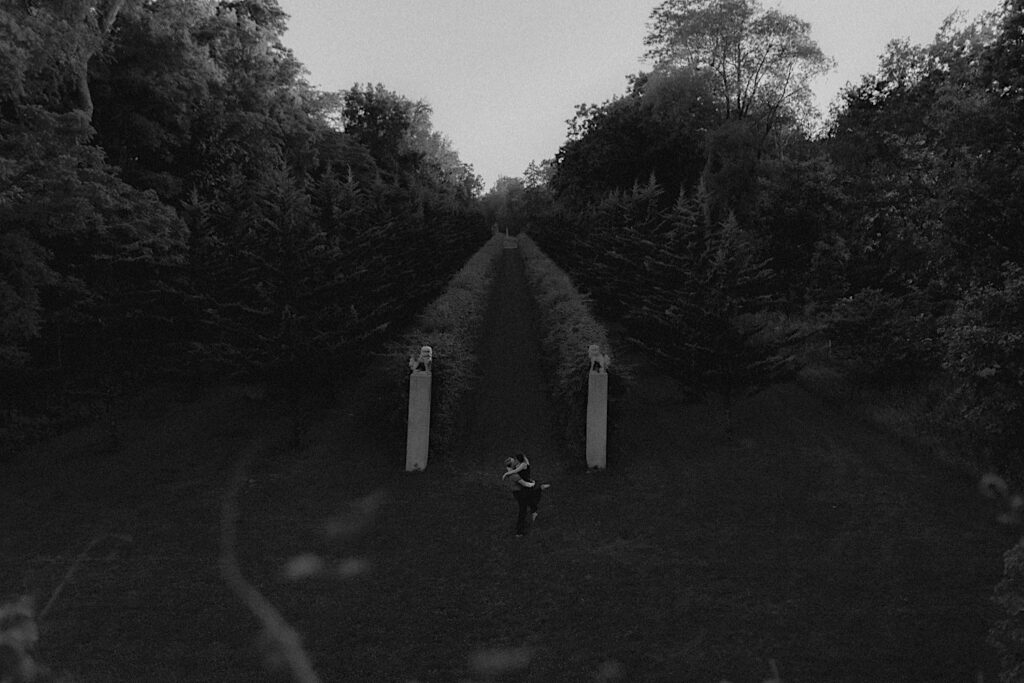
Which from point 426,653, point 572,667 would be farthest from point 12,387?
point 572,667

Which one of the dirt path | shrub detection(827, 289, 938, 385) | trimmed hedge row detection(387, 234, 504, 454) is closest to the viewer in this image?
trimmed hedge row detection(387, 234, 504, 454)

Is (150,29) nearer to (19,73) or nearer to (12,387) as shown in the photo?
(19,73)

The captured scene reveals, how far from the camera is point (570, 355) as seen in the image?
59.0ft

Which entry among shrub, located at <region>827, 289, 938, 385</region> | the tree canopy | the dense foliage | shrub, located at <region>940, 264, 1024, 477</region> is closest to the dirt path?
the dense foliage

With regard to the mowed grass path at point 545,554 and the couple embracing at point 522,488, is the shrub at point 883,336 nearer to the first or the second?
the mowed grass path at point 545,554

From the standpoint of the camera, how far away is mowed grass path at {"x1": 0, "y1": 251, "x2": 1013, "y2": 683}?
8922 millimetres

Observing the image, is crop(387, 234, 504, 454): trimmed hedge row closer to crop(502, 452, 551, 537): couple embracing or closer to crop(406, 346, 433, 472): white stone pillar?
crop(406, 346, 433, 472): white stone pillar

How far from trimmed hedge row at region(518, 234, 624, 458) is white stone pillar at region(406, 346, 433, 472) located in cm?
358

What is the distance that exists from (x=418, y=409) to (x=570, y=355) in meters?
4.39

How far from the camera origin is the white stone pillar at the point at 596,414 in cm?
1589

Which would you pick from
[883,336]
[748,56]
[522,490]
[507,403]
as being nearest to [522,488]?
[522,490]

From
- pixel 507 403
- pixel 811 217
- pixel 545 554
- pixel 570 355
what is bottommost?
pixel 545 554

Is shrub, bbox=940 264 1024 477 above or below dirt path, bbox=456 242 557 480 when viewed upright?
above

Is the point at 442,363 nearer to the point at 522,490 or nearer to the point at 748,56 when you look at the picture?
the point at 522,490
